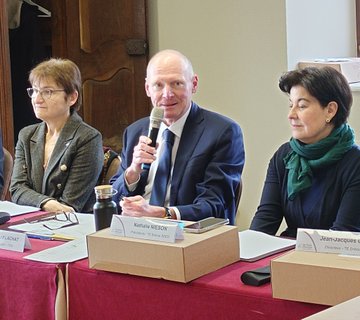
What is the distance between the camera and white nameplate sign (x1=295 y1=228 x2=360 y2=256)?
1704 millimetres

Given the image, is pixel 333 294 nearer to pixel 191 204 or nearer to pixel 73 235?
pixel 73 235

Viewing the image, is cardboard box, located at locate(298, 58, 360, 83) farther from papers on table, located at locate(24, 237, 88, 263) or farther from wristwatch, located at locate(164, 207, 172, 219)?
papers on table, located at locate(24, 237, 88, 263)

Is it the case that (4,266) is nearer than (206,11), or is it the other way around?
(4,266)

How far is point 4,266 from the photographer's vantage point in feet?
7.04

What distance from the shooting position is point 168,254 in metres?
1.83

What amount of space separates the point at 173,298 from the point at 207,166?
0.99 metres

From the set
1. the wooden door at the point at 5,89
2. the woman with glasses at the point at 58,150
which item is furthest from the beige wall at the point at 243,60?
the woman with glasses at the point at 58,150

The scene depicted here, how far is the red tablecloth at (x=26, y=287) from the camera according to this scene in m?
2.04

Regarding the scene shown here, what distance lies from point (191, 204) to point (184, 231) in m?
0.81

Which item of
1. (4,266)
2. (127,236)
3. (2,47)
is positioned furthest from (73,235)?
(2,47)

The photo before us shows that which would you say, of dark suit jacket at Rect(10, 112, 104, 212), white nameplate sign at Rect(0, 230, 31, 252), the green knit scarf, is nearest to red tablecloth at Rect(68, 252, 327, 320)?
white nameplate sign at Rect(0, 230, 31, 252)

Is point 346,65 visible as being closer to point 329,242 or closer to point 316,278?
point 329,242

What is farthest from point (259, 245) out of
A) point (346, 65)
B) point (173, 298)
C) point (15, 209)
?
point (346, 65)

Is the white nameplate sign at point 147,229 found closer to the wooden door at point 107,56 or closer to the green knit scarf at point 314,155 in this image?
the green knit scarf at point 314,155
